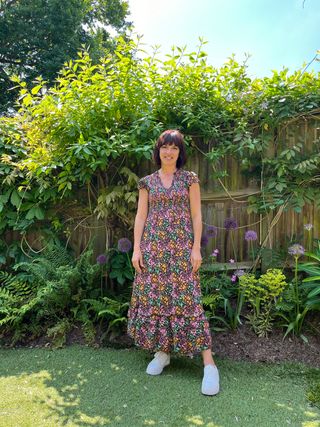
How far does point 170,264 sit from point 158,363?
68cm

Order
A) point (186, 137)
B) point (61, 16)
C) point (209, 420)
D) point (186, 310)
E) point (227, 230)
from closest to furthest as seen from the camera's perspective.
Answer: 1. point (209, 420)
2. point (186, 310)
3. point (186, 137)
4. point (227, 230)
5. point (61, 16)

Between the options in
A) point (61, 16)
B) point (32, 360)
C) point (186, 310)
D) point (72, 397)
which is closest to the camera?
point (72, 397)

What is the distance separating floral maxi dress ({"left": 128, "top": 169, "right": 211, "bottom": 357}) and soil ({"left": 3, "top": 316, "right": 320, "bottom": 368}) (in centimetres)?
45

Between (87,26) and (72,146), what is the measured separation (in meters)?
13.7

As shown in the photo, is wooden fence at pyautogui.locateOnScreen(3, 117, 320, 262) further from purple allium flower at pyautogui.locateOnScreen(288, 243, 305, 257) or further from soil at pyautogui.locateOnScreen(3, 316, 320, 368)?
soil at pyautogui.locateOnScreen(3, 316, 320, 368)

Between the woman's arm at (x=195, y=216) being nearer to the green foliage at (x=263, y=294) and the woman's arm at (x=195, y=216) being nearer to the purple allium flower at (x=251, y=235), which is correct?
the green foliage at (x=263, y=294)

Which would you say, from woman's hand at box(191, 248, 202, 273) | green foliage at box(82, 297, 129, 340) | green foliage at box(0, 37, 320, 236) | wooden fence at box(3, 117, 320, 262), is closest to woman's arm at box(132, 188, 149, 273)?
woman's hand at box(191, 248, 202, 273)

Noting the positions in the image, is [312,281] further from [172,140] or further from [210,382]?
[172,140]

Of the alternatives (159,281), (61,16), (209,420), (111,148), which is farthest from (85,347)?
(61,16)

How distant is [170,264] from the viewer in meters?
2.18

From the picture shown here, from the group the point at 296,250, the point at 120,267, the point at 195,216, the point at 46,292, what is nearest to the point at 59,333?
the point at 46,292

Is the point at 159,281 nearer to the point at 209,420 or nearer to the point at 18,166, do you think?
the point at 209,420

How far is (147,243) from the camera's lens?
223 centimetres

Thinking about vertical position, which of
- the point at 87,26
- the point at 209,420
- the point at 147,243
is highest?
the point at 87,26
